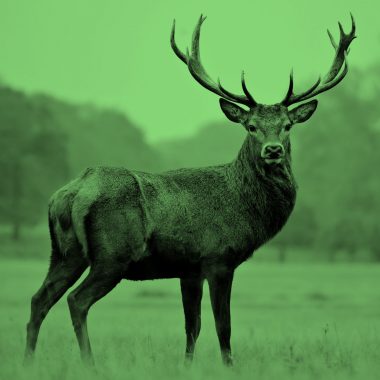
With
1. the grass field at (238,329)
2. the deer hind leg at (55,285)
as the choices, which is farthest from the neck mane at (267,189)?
the deer hind leg at (55,285)

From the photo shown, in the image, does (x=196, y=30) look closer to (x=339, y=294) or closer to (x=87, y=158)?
(x=339, y=294)

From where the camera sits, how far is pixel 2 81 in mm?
51562

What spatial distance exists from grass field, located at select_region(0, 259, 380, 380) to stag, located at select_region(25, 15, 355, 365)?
2.18ft

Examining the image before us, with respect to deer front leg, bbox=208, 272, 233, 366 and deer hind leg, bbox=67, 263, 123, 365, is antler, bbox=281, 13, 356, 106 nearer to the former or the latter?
deer front leg, bbox=208, 272, 233, 366

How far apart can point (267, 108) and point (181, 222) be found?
4.88ft

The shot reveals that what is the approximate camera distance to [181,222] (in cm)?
933

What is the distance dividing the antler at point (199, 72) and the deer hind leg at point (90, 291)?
7.49 feet

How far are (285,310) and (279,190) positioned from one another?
46.1ft

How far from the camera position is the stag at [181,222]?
351 inches

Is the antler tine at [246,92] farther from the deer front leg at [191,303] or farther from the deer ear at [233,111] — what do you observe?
the deer front leg at [191,303]

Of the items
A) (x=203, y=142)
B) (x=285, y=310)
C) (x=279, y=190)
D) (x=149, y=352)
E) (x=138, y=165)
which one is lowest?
(x=203, y=142)

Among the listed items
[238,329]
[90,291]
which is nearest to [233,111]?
[90,291]

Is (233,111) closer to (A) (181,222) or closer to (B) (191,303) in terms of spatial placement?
(A) (181,222)

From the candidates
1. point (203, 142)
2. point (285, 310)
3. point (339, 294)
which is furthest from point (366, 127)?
point (203, 142)
